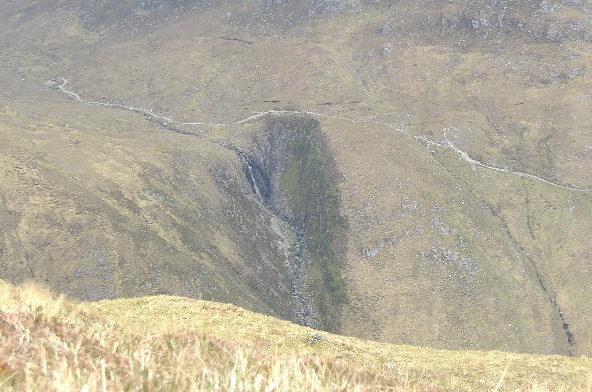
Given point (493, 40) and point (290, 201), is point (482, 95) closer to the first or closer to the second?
point (493, 40)

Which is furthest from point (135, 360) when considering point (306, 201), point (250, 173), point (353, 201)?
point (250, 173)

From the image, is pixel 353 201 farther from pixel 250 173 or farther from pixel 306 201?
pixel 250 173

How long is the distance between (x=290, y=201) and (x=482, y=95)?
8745 centimetres

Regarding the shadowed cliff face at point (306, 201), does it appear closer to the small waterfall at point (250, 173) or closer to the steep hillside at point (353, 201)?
the small waterfall at point (250, 173)

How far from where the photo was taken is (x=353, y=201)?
139250 mm

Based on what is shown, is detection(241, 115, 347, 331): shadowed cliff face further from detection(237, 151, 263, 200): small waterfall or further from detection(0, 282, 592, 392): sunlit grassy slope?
detection(0, 282, 592, 392): sunlit grassy slope

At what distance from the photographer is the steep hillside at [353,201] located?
97.0m

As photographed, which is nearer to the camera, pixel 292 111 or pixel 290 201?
pixel 290 201

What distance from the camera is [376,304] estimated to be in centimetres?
11662

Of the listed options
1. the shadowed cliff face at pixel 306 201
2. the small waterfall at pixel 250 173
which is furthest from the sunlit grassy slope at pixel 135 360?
the small waterfall at pixel 250 173

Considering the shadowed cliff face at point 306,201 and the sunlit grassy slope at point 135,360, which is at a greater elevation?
the sunlit grassy slope at point 135,360

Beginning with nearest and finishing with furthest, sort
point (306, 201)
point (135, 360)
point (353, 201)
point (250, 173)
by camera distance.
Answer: point (135, 360) → point (353, 201) → point (306, 201) → point (250, 173)

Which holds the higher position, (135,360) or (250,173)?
(135,360)

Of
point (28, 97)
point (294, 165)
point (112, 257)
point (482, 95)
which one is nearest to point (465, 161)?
point (482, 95)
